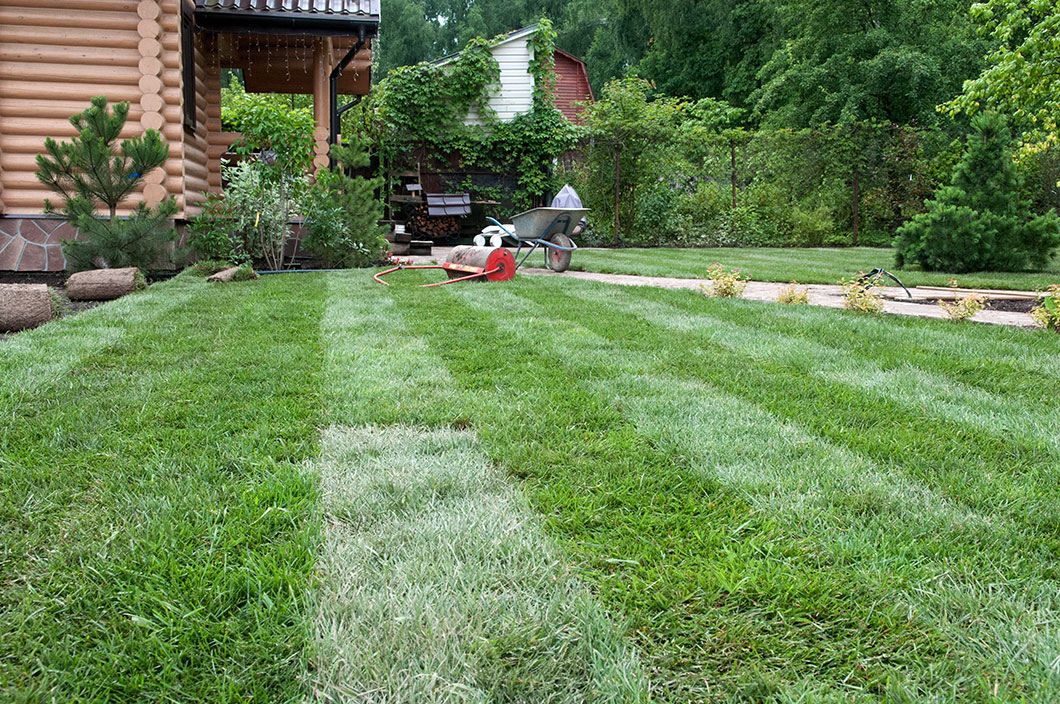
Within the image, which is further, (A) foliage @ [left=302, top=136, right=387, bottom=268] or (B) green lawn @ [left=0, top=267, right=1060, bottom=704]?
(A) foliage @ [left=302, top=136, right=387, bottom=268]

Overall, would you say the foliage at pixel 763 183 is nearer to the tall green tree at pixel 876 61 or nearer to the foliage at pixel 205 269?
the tall green tree at pixel 876 61

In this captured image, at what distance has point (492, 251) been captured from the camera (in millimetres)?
7039

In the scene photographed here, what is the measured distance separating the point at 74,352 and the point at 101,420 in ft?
4.20

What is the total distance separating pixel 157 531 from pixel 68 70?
7743 millimetres

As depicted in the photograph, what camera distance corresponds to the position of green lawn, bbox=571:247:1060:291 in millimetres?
7859

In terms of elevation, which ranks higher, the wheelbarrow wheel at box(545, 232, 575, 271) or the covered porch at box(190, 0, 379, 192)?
the covered porch at box(190, 0, 379, 192)

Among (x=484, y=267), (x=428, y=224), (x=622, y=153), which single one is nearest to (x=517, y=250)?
(x=484, y=267)

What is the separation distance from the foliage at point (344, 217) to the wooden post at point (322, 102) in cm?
189

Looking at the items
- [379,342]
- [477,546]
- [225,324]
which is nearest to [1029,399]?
[477,546]

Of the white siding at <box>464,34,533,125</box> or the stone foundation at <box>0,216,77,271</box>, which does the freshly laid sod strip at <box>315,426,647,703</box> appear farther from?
the white siding at <box>464,34,533,125</box>

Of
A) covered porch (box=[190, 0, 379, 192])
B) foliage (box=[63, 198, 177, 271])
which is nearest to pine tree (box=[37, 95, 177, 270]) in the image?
foliage (box=[63, 198, 177, 271])

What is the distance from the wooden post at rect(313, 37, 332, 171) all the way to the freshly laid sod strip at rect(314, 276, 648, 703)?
8.62 m

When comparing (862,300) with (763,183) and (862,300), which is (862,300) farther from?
(763,183)

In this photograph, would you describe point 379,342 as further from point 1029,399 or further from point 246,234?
point 246,234
